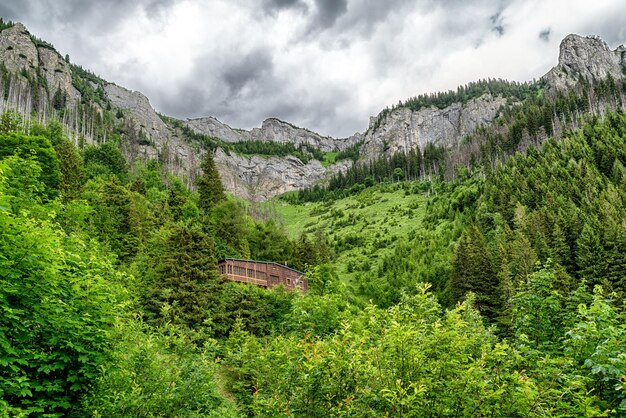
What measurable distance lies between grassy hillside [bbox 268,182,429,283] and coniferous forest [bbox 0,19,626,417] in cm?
102

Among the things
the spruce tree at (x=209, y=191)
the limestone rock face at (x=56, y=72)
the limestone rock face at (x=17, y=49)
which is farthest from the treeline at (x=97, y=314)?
the limestone rock face at (x=56, y=72)

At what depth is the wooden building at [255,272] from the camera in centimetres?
4440

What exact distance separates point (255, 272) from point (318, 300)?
110ft

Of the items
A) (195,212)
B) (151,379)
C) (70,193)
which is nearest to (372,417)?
(151,379)

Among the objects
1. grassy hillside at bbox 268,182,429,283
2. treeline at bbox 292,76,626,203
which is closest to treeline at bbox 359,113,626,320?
grassy hillside at bbox 268,182,429,283

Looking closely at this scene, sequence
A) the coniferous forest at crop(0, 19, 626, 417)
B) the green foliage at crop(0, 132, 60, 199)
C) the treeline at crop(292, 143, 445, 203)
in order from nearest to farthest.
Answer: the coniferous forest at crop(0, 19, 626, 417) → the green foliage at crop(0, 132, 60, 199) → the treeline at crop(292, 143, 445, 203)

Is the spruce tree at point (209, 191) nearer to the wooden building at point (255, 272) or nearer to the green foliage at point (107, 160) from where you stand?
the wooden building at point (255, 272)

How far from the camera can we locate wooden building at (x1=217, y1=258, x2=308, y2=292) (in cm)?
4440

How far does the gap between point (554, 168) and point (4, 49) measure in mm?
175220

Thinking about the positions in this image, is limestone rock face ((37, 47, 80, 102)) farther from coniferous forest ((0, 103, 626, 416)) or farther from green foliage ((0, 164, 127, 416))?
green foliage ((0, 164, 127, 416))

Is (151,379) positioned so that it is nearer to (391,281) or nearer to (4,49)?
(391,281)

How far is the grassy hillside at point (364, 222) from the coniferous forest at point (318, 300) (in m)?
1.02

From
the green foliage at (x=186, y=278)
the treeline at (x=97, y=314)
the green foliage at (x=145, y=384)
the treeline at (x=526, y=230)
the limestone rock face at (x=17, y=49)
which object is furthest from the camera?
the limestone rock face at (x=17, y=49)

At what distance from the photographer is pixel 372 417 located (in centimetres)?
657
